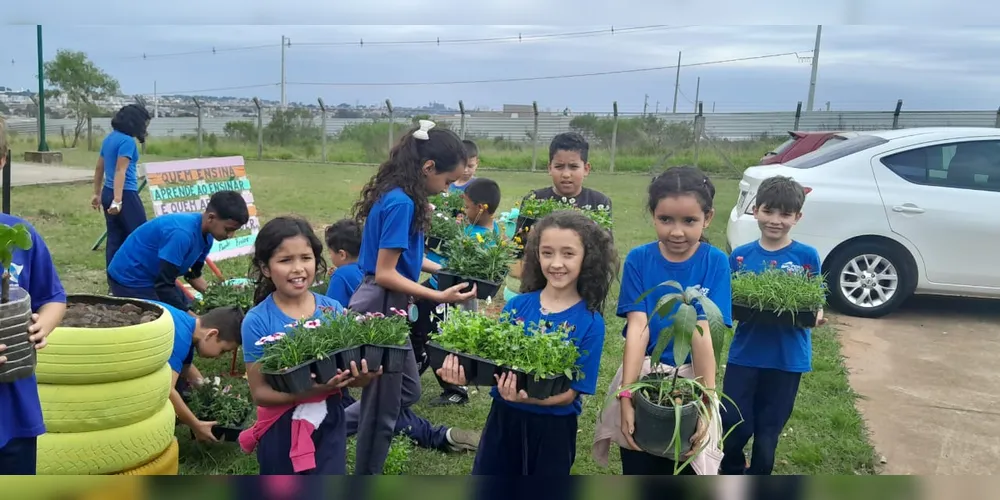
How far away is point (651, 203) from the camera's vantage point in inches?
112

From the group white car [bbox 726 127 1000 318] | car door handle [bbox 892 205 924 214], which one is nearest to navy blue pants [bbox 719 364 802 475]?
white car [bbox 726 127 1000 318]

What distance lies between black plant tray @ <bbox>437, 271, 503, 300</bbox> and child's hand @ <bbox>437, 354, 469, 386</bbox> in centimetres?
114

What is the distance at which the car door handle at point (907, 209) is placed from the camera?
6.70 meters

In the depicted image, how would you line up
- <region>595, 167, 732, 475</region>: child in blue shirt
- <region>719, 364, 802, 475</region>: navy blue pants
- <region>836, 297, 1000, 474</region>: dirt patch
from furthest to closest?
1. <region>836, 297, 1000, 474</region>: dirt patch
2. <region>719, 364, 802, 475</region>: navy blue pants
3. <region>595, 167, 732, 475</region>: child in blue shirt

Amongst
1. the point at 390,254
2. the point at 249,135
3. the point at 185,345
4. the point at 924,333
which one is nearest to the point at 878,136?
the point at 924,333

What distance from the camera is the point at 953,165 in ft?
22.5

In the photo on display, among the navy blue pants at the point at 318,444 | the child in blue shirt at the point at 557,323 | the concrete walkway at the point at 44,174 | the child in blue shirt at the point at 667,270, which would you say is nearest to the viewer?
the child in blue shirt at the point at 667,270

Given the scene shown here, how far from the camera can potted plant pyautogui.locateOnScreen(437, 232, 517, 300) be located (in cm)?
374

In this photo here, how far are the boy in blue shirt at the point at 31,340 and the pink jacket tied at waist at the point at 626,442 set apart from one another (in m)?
1.81

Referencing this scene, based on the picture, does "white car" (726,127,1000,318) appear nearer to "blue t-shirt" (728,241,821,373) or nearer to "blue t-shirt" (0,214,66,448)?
"blue t-shirt" (728,241,821,373)

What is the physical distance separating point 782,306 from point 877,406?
8.28 feet

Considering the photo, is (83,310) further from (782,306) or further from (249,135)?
(249,135)

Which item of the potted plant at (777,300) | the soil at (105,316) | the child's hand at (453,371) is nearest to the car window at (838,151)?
the potted plant at (777,300)

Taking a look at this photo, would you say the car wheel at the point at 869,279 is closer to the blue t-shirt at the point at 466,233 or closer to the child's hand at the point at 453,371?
the blue t-shirt at the point at 466,233
